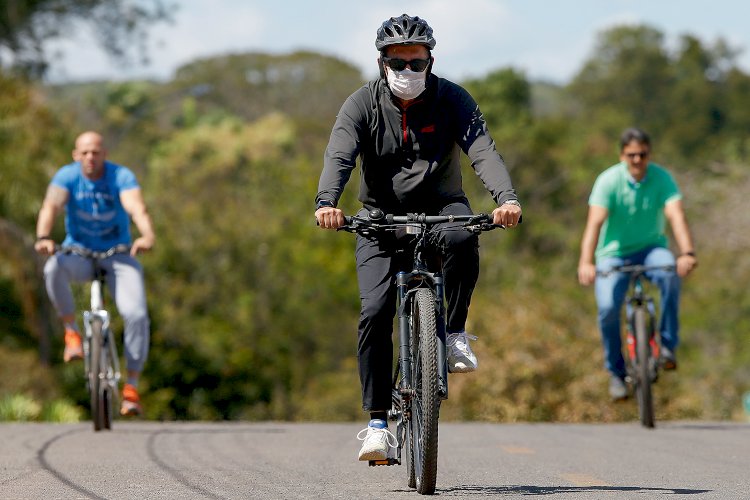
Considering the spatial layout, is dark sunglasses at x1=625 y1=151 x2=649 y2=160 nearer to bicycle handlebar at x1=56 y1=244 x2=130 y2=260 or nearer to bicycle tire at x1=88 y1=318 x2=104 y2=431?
bicycle handlebar at x1=56 y1=244 x2=130 y2=260

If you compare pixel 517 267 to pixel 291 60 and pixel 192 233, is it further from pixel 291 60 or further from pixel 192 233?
pixel 291 60

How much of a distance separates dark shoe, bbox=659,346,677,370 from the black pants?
5.05 metres

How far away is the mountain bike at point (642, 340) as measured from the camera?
40.0ft

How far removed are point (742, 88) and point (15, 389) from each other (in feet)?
216

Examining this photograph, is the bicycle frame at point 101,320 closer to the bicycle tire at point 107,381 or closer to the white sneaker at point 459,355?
the bicycle tire at point 107,381

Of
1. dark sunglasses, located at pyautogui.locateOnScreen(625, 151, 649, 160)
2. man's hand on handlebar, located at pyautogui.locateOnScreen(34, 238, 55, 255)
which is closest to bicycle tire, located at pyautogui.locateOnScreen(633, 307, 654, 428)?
dark sunglasses, located at pyautogui.locateOnScreen(625, 151, 649, 160)

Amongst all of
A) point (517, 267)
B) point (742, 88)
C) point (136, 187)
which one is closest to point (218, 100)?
point (742, 88)

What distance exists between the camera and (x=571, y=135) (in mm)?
65500

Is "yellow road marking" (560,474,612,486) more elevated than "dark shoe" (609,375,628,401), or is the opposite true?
"dark shoe" (609,375,628,401)

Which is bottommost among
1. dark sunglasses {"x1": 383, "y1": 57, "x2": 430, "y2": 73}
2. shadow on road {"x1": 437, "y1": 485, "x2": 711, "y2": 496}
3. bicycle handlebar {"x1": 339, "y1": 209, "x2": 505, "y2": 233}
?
shadow on road {"x1": 437, "y1": 485, "x2": 711, "y2": 496}

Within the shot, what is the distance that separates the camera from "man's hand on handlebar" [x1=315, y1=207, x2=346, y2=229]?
7.05 m

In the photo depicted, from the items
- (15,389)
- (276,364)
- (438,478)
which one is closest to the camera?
(438,478)

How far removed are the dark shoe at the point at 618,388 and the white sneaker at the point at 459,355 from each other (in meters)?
5.30

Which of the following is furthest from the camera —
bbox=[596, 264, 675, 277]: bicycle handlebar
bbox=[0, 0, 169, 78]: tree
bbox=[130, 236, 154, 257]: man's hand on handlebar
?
bbox=[0, 0, 169, 78]: tree
